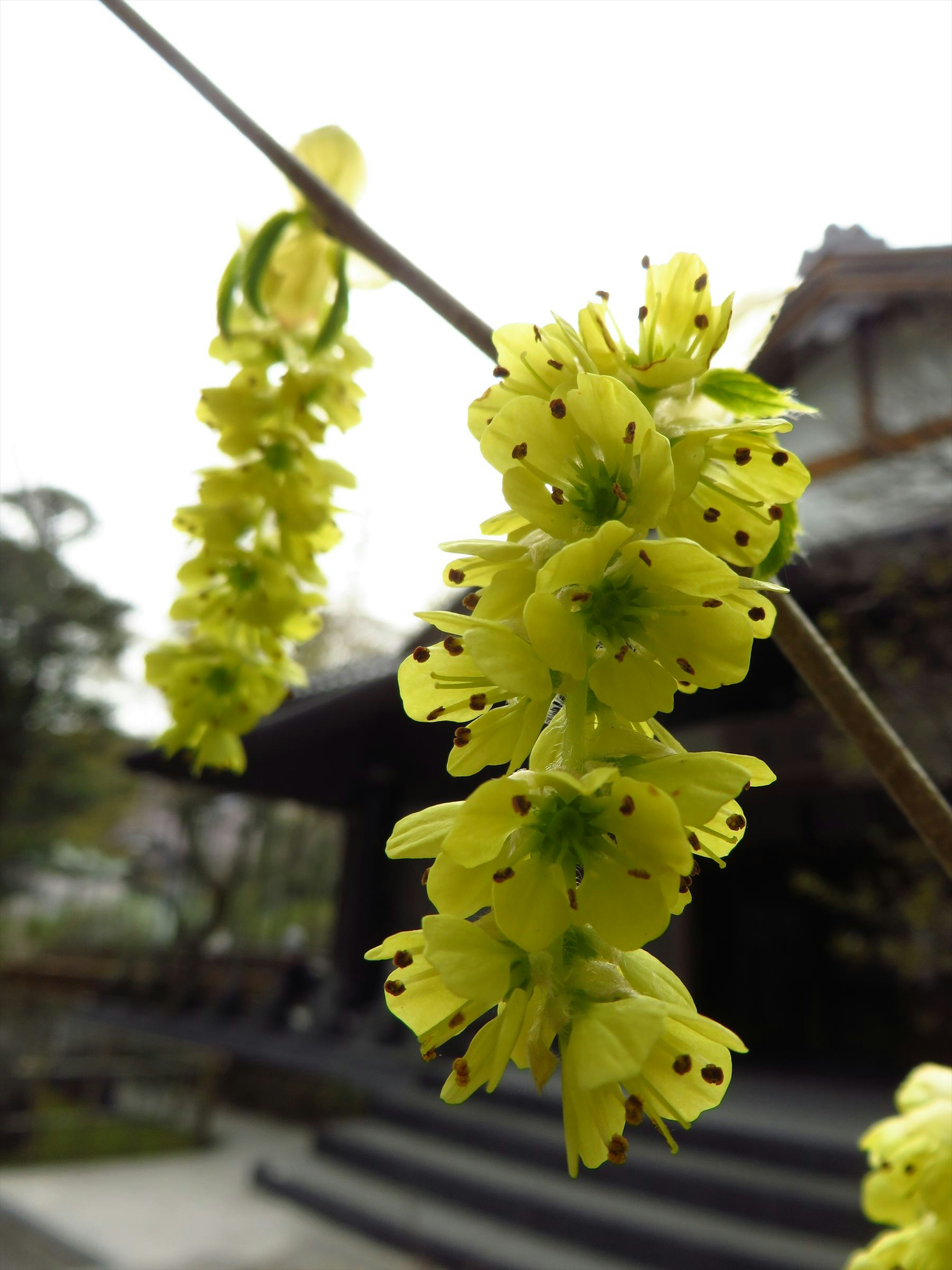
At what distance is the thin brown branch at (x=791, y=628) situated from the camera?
1.47ft

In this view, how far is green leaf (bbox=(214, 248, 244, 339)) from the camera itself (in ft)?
2.26

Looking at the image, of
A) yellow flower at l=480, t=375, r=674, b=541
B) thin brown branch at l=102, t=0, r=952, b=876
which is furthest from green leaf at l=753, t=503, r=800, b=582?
yellow flower at l=480, t=375, r=674, b=541

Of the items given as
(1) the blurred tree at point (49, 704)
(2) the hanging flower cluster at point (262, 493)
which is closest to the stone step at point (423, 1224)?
(2) the hanging flower cluster at point (262, 493)

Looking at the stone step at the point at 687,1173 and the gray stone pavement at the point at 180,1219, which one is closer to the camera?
the stone step at the point at 687,1173

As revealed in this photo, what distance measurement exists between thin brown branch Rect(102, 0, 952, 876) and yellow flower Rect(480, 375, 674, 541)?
0.11 meters

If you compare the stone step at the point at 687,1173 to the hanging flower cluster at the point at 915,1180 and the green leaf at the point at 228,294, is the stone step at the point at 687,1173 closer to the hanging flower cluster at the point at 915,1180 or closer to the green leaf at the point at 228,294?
the hanging flower cluster at the point at 915,1180

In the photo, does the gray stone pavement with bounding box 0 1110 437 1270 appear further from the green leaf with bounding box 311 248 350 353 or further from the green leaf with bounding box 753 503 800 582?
the green leaf with bounding box 753 503 800 582

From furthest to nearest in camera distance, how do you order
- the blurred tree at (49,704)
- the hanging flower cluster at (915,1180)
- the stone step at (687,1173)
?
the blurred tree at (49,704) < the stone step at (687,1173) < the hanging flower cluster at (915,1180)

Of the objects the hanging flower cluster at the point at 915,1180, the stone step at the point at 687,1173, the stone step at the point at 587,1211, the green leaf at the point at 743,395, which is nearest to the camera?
the green leaf at the point at 743,395

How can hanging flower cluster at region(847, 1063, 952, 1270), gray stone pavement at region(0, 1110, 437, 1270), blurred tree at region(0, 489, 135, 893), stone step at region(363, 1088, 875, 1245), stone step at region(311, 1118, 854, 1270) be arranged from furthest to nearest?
blurred tree at region(0, 489, 135, 893), gray stone pavement at region(0, 1110, 437, 1270), stone step at region(363, 1088, 875, 1245), stone step at region(311, 1118, 854, 1270), hanging flower cluster at region(847, 1063, 952, 1270)

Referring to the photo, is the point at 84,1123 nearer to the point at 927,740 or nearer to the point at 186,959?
the point at 186,959

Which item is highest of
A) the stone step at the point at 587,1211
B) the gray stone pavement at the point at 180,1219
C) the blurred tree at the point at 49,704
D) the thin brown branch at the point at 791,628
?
the thin brown branch at the point at 791,628

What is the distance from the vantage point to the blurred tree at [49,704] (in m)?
7.77

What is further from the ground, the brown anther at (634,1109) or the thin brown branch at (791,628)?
the thin brown branch at (791,628)
